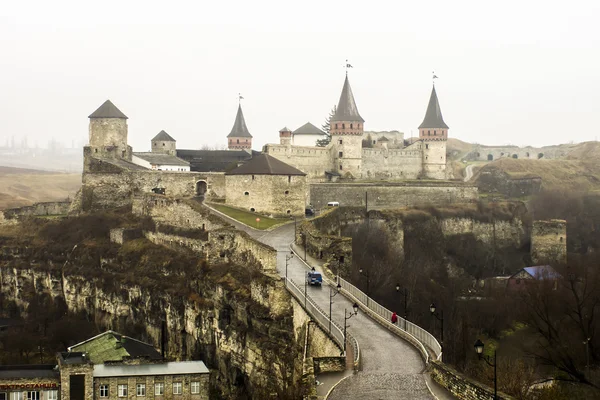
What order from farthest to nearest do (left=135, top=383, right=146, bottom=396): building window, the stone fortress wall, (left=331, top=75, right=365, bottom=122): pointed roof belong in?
1. the stone fortress wall
2. (left=331, top=75, right=365, bottom=122): pointed roof
3. (left=135, top=383, right=146, bottom=396): building window

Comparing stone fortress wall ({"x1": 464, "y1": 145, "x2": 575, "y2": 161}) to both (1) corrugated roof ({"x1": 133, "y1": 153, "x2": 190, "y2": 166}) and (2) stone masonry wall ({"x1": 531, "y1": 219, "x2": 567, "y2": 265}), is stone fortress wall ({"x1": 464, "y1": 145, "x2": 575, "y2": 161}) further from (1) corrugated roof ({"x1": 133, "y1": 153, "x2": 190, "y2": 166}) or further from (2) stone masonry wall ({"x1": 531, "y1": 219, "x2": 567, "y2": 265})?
(1) corrugated roof ({"x1": 133, "y1": 153, "x2": 190, "y2": 166})

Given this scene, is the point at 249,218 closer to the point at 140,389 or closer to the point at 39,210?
the point at 140,389

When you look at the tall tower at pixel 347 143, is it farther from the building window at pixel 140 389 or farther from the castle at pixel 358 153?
the building window at pixel 140 389

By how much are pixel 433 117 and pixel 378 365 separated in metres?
66.0

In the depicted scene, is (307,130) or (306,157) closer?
(306,157)

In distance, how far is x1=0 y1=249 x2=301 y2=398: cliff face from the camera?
39812 mm

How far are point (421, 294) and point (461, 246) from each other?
23.0 metres

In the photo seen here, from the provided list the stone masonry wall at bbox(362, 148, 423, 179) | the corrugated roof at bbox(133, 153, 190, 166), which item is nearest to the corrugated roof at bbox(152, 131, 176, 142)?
the corrugated roof at bbox(133, 153, 190, 166)

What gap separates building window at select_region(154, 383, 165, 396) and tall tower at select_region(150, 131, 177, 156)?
1602 inches

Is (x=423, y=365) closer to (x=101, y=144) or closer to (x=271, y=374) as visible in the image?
(x=271, y=374)

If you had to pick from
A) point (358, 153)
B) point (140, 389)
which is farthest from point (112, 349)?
point (358, 153)

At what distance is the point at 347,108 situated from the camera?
3391 inches

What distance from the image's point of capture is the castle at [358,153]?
267 feet

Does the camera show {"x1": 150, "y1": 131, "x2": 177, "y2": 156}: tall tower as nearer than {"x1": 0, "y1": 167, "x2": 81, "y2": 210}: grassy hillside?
Yes
